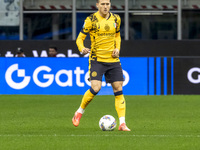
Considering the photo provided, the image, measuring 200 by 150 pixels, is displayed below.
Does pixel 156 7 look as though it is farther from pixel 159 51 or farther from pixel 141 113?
pixel 141 113

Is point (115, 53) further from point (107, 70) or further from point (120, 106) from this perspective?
point (120, 106)

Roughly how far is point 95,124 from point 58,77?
7.89 metres

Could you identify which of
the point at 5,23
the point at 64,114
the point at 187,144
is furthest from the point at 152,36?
the point at 187,144

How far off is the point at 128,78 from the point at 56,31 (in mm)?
6031

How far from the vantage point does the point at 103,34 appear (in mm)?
9594

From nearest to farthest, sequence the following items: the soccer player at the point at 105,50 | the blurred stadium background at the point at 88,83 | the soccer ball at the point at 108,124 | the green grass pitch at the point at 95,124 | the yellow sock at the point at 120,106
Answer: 1. the green grass pitch at the point at 95,124
2. the blurred stadium background at the point at 88,83
3. the soccer ball at the point at 108,124
4. the yellow sock at the point at 120,106
5. the soccer player at the point at 105,50

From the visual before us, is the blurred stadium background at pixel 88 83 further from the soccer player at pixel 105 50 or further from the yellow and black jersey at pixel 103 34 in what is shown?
the yellow and black jersey at pixel 103 34

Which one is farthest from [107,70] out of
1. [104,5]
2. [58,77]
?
[58,77]

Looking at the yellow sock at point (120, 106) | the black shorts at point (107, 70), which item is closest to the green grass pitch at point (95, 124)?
the yellow sock at point (120, 106)

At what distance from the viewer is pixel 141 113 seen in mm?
12992

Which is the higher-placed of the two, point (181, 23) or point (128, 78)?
Answer: point (181, 23)

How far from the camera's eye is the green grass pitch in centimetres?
790

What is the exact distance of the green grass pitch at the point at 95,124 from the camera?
790cm

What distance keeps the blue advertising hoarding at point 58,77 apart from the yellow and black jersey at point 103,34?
873cm
